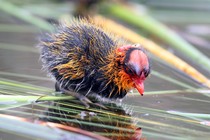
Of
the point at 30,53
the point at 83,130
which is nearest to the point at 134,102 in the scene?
the point at 83,130

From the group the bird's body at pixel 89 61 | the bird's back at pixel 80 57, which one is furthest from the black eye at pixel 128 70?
the bird's back at pixel 80 57

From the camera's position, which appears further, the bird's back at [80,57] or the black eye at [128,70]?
the bird's back at [80,57]

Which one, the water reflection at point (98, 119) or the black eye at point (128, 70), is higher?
the black eye at point (128, 70)

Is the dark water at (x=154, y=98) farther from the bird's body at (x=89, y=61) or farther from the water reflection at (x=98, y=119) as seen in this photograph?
the bird's body at (x=89, y=61)

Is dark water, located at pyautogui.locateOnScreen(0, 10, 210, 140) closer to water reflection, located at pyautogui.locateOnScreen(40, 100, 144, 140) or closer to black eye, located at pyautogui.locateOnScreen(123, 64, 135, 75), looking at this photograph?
water reflection, located at pyautogui.locateOnScreen(40, 100, 144, 140)

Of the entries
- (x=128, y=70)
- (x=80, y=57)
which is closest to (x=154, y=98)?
(x=128, y=70)

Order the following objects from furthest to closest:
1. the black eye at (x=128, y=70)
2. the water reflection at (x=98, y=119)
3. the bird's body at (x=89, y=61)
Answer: the bird's body at (x=89, y=61) < the black eye at (x=128, y=70) < the water reflection at (x=98, y=119)

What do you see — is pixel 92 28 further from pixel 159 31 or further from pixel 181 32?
pixel 181 32

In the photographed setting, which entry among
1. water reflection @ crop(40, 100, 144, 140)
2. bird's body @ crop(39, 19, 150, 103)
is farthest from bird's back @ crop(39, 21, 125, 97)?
water reflection @ crop(40, 100, 144, 140)

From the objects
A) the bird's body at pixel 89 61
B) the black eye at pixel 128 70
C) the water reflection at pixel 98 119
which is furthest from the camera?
the bird's body at pixel 89 61
